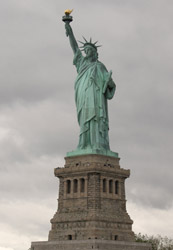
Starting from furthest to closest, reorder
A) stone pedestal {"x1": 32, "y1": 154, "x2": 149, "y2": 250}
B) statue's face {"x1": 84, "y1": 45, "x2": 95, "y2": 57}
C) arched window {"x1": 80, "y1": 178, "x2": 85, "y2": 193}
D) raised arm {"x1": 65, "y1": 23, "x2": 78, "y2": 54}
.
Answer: raised arm {"x1": 65, "y1": 23, "x2": 78, "y2": 54} < statue's face {"x1": 84, "y1": 45, "x2": 95, "y2": 57} < arched window {"x1": 80, "y1": 178, "x2": 85, "y2": 193} < stone pedestal {"x1": 32, "y1": 154, "x2": 149, "y2": 250}

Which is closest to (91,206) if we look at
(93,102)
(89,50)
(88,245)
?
(88,245)

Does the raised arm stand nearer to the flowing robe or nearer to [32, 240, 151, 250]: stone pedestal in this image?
the flowing robe

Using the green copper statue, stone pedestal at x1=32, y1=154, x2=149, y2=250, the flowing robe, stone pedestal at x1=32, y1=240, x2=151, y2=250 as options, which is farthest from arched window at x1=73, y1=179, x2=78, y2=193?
stone pedestal at x1=32, y1=240, x2=151, y2=250

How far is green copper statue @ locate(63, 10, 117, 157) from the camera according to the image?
167 feet

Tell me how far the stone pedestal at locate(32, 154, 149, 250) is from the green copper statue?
1480 mm

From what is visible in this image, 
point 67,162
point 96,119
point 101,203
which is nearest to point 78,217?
point 101,203

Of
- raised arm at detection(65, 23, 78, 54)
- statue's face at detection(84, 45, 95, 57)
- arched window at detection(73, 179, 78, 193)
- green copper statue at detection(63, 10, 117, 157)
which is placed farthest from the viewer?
raised arm at detection(65, 23, 78, 54)

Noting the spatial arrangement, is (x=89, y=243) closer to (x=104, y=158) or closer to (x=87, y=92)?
(x=104, y=158)

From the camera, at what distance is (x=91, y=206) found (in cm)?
4797

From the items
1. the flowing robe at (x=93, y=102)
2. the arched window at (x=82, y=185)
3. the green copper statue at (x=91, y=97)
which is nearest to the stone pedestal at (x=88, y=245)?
the arched window at (x=82, y=185)

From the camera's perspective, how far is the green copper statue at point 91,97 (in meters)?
50.8

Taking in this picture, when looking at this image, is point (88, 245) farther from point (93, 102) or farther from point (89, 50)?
point (89, 50)

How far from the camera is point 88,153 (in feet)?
163

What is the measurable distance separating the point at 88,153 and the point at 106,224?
619cm
